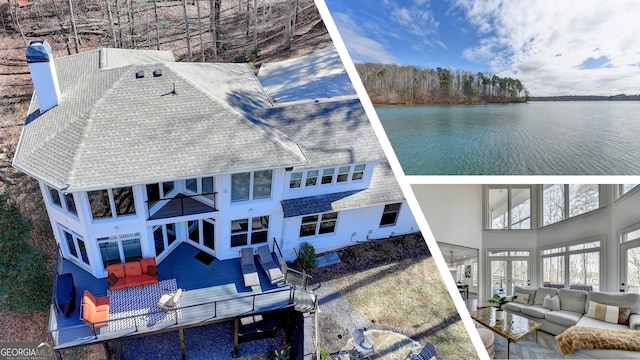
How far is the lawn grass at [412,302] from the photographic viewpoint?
30.0 ft

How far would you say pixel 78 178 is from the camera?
762cm

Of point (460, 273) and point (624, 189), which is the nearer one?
point (624, 189)

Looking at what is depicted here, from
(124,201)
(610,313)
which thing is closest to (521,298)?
(610,313)

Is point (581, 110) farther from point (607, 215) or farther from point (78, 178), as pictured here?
point (78, 178)

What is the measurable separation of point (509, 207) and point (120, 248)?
23.2ft

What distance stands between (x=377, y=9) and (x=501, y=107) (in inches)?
66.0

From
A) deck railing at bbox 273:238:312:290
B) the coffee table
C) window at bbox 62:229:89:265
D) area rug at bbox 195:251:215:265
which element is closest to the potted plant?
the coffee table

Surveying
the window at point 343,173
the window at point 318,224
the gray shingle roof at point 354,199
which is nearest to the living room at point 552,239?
the gray shingle roof at point 354,199

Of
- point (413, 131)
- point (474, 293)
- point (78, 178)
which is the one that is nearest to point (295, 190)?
point (78, 178)

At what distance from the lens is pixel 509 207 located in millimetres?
4953

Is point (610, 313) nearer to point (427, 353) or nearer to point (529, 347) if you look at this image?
point (529, 347)

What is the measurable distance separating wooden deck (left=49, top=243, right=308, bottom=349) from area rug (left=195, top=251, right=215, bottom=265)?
73mm

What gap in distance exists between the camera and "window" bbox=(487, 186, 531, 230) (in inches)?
185

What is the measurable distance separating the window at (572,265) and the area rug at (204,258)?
6.86m
